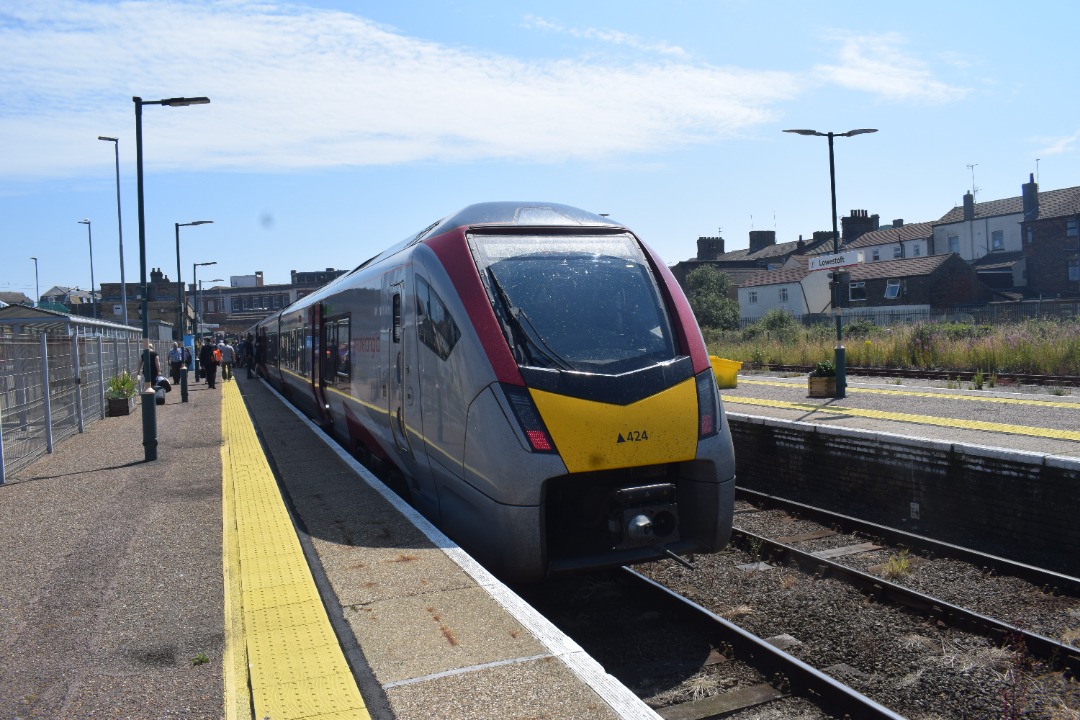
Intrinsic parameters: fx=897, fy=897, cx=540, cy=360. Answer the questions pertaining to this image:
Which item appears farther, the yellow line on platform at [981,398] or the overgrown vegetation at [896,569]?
the yellow line on platform at [981,398]

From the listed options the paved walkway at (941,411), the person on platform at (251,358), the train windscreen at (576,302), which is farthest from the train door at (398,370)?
the person on platform at (251,358)

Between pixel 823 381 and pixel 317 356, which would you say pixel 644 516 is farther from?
pixel 823 381

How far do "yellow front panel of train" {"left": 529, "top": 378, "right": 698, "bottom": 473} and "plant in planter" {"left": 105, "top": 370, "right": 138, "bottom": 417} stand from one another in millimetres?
17196

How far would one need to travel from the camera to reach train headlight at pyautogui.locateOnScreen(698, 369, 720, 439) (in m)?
6.54

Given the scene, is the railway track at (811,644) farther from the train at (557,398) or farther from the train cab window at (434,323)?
the train cab window at (434,323)

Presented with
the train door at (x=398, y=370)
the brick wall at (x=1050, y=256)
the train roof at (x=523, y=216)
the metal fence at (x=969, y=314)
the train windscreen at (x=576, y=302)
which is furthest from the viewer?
the brick wall at (x=1050, y=256)

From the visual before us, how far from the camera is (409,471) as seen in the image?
830cm

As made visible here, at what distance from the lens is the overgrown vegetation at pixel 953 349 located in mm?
21047

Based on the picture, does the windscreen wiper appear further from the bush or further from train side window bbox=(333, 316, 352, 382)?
the bush

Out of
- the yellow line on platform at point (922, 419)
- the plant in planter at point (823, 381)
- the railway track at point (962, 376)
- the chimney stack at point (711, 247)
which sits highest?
the chimney stack at point (711, 247)

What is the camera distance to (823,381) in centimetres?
1752

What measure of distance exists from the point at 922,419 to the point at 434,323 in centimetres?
893

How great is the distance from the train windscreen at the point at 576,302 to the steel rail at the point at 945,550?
3.67m

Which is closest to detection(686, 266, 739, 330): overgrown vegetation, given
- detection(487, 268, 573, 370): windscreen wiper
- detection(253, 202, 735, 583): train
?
detection(253, 202, 735, 583): train
